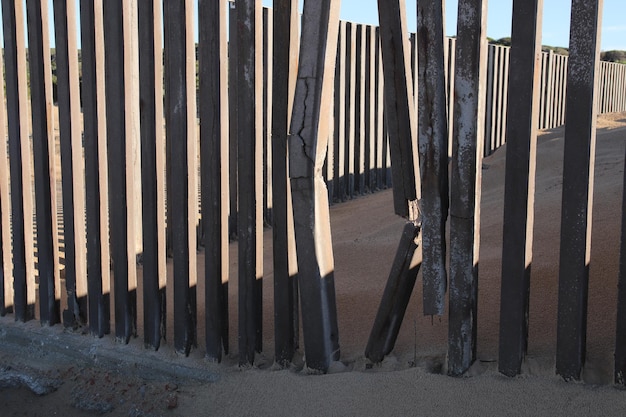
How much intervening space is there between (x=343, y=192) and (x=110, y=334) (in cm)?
514

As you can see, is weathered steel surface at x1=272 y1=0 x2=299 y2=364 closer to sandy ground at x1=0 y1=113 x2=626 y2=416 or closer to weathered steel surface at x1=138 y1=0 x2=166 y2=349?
sandy ground at x1=0 y1=113 x2=626 y2=416

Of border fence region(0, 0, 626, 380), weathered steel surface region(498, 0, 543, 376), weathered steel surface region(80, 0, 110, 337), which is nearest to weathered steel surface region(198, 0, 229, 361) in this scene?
border fence region(0, 0, 626, 380)

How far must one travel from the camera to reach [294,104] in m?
2.87

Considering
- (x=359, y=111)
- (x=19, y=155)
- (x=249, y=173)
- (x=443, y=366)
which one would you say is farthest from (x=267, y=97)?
(x=443, y=366)

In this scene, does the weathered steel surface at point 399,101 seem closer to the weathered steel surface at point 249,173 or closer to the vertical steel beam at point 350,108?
the weathered steel surface at point 249,173

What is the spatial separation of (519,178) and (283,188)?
106 cm

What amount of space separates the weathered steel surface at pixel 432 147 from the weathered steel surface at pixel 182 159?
117cm

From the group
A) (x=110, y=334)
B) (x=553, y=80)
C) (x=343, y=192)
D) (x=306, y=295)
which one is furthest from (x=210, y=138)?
(x=553, y=80)

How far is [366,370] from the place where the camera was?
114 inches

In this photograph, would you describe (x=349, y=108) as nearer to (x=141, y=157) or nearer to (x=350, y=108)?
(x=350, y=108)

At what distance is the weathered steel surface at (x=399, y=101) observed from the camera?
282 centimetres

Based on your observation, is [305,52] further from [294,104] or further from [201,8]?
[201,8]

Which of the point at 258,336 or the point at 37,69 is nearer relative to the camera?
the point at 258,336

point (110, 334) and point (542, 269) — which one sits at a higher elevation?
point (542, 269)
